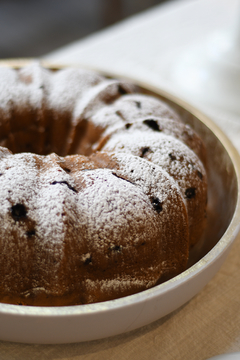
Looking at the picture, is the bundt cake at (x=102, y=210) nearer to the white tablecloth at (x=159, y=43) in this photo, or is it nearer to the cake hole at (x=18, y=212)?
the cake hole at (x=18, y=212)

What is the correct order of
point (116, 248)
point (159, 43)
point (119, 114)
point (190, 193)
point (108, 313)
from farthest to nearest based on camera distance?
1. point (159, 43)
2. point (119, 114)
3. point (190, 193)
4. point (116, 248)
5. point (108, 313)

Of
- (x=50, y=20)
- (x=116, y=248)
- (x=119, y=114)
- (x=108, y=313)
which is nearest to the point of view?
(x=108, y=313)

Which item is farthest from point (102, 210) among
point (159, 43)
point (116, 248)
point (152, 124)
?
point (159, 43)

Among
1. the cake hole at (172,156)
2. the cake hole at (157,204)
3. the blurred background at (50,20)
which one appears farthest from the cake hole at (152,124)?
the blurred background at (50,20)

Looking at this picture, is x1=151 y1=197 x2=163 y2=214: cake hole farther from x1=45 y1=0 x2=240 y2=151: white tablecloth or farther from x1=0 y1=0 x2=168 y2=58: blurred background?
x1=0 y1=0 x2=168 y2=58: blurred background

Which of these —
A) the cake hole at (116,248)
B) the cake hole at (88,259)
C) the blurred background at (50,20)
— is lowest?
the blurred background at (50,20)

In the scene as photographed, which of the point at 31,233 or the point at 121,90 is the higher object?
the point at 121,90

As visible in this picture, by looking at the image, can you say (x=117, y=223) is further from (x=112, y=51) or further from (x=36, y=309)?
(x=112, y=51)

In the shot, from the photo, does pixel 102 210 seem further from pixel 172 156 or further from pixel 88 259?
pixel 172 156
